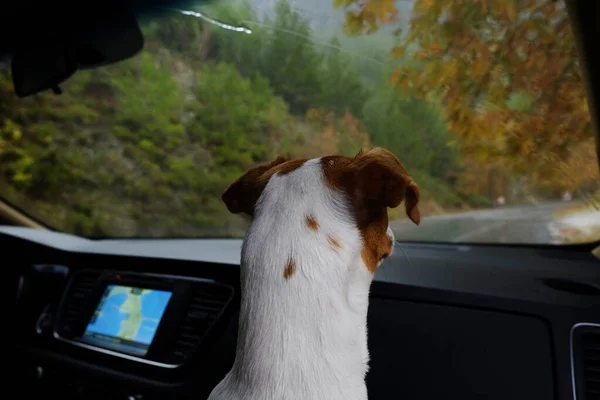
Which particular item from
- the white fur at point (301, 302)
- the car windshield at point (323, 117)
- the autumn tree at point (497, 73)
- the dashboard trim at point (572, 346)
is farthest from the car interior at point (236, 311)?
the white fur at point (301, 302)

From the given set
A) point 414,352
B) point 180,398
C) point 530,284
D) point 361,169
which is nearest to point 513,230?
point 530,284

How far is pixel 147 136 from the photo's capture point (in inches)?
176

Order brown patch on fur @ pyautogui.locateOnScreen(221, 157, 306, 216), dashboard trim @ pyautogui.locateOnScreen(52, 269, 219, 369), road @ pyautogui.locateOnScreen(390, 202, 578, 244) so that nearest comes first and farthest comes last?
brown patch on fur @ pyautogui.locateOnScreen(221, 157, 306, 216)
road @ pyautogui.locateOnScreen(390, 202, 578, 244)
dashboard trim @ pyautogui.locateOnScreen(52, 269, 219, 369)

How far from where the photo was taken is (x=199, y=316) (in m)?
3.09

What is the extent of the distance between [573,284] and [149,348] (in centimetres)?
206

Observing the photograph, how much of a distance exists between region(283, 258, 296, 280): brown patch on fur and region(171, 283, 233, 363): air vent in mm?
1366

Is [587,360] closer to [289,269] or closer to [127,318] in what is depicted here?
[289,269]

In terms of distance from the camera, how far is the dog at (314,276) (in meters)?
1.64

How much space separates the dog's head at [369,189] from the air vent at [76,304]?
2.31m

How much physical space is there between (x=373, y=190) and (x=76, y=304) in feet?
9.27

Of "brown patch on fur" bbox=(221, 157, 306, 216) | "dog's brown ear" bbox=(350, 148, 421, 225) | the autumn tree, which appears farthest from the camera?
the autumn tree

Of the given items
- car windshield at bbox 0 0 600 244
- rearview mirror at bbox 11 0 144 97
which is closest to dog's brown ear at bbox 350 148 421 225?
car windshield at bbox 0 0 600 244

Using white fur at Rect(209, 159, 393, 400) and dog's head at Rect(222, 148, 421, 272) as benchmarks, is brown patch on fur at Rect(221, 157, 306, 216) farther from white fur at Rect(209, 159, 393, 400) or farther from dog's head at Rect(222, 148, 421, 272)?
white fur at Rect(209, 159, 393, 400)

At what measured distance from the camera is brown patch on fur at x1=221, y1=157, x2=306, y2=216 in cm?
188
